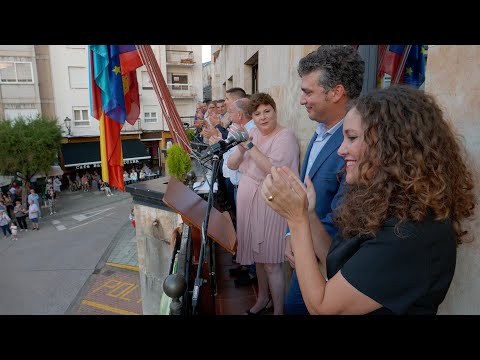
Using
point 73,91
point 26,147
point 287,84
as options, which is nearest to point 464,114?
point 287,84

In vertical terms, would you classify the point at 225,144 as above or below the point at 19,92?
below

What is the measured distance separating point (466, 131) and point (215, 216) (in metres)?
1.43

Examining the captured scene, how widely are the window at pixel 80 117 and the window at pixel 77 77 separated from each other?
1636mm

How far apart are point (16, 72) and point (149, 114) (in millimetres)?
8938

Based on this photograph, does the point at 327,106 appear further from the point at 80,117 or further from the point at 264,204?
the point at 80,117

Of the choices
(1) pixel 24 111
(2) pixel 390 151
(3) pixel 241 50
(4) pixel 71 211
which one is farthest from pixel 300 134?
(1) pixel 24 111

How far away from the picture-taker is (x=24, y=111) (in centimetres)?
2139

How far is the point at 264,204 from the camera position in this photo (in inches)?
105

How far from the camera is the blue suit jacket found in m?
Result: 1.70

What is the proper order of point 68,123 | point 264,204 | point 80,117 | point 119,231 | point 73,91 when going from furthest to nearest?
point 80,117
point 73,91
point 68,123
point 119,231
point 264,204

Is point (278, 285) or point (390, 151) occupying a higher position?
point (390, 151)

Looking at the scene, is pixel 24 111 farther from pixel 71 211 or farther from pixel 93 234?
pixel 93 234

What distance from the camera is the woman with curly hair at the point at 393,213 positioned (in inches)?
36.4

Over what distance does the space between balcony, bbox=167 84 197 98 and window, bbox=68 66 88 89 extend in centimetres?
644
